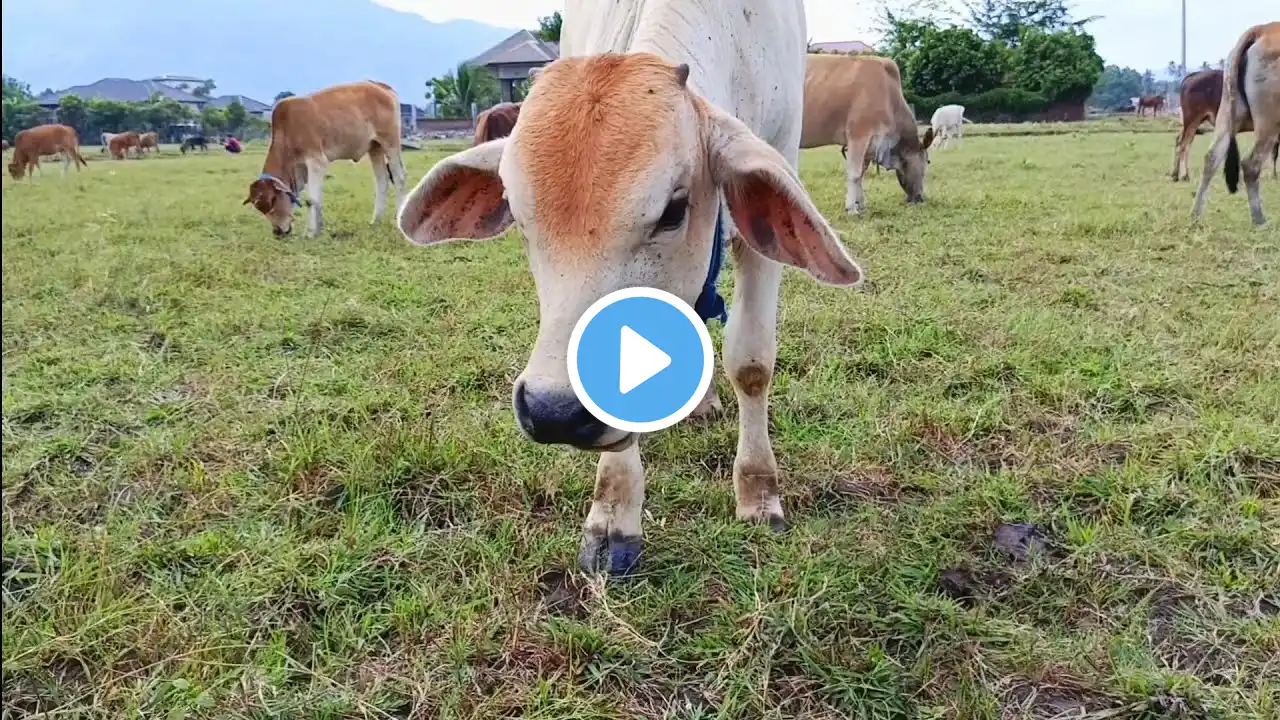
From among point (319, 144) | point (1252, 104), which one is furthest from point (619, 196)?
point (319, 144)

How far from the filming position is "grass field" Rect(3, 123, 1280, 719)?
1888mm

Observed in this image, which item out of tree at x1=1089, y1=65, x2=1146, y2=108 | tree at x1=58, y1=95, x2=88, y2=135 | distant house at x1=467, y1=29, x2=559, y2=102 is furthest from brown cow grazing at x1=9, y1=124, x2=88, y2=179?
tree at x1=1089, y1=65, x2=1146, y2=108

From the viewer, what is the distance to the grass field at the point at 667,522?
74.3 inches

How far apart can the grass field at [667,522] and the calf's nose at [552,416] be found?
1.80 ft

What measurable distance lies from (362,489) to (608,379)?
4.29ft

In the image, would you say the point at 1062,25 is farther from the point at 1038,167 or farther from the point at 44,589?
the point at 44,589

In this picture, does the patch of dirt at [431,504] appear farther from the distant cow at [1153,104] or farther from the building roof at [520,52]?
the distant cow at [1153,104]

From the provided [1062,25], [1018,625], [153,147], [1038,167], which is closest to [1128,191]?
[1038,167]

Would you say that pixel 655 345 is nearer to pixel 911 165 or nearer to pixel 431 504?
pixel 431 504

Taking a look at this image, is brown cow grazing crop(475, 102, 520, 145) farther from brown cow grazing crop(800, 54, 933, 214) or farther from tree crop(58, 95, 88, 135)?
tree crop(58, 95, 88, 135)

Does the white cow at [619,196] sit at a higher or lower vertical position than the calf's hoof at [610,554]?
higher

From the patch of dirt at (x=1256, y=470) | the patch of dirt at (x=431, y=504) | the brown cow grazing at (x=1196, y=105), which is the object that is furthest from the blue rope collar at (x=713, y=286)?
the brown cow grazing at (x=1196, y=105)

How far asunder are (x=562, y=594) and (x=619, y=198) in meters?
1.02

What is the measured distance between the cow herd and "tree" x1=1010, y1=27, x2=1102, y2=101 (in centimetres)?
3632
